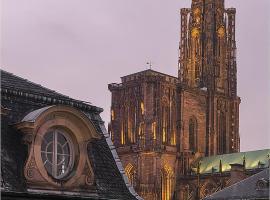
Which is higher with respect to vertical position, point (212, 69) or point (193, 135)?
point (212, 69)

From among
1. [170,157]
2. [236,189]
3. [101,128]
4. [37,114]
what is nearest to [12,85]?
[37,114]

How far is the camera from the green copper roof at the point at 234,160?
95.1 metres

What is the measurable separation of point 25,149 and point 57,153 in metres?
0.68

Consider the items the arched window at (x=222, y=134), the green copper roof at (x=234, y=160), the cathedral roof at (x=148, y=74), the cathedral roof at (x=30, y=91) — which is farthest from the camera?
the arched window at (x=222, y=134)

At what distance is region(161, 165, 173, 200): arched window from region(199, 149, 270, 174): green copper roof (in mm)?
4645

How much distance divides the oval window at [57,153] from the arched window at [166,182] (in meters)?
85.2

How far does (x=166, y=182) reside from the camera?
99.9 meters

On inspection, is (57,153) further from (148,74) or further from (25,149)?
(148,74)

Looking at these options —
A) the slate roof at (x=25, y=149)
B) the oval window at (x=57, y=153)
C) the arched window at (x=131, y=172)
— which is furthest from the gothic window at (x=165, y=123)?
the oval window at (x=57, y=153)

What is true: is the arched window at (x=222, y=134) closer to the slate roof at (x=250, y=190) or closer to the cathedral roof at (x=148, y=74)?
the cathedral roof at (x=148, y=74)

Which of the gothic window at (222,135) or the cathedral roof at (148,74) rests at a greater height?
the cathedral roof at (148,74)

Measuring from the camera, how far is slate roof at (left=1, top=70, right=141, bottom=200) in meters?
13.2

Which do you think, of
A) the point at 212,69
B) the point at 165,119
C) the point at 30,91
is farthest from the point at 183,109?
the point at 30,91

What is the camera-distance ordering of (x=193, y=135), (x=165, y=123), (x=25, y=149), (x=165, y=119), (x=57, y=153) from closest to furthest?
(x=25, y=149) → (x=57, y=153) → (x=165, y=123) → (x=165, y=119) → (x=193, y=135)
